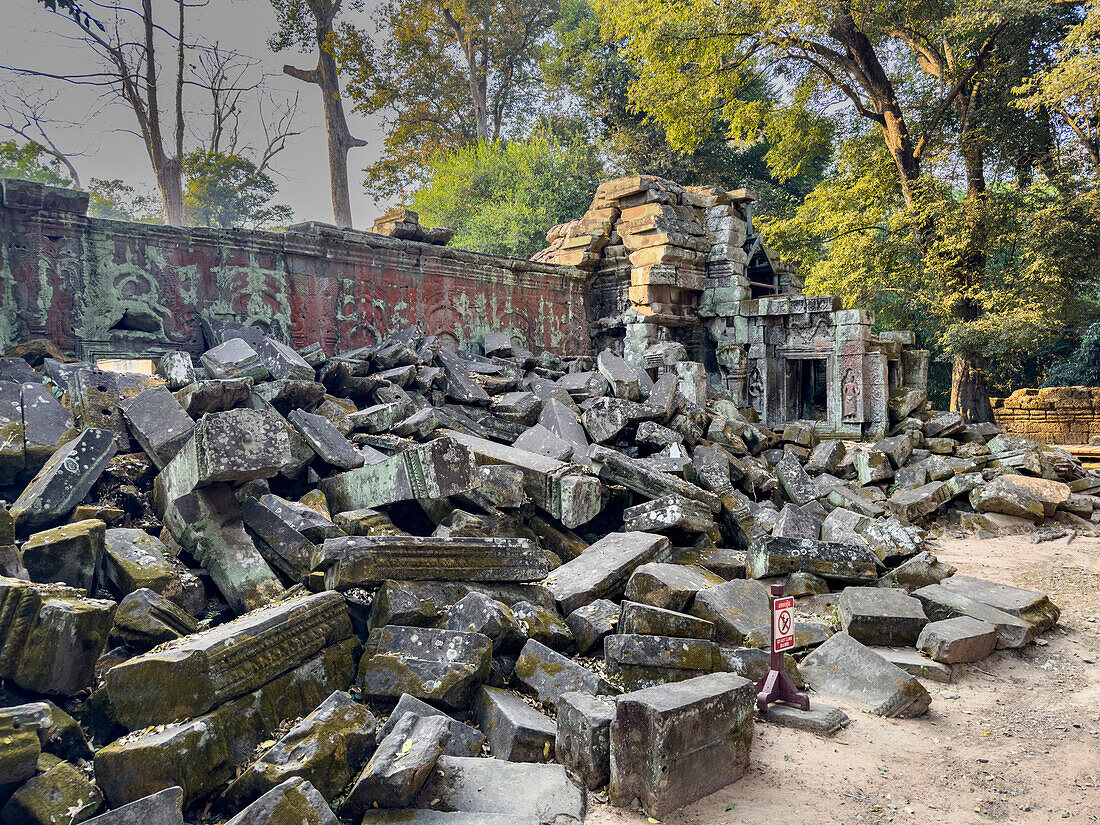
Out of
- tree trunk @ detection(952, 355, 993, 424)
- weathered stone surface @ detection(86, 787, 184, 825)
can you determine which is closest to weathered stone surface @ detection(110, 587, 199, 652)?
weathered stone surface @ detection(86, 787, 184, 825)

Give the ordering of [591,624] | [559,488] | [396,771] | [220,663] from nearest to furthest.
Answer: [396,771] < [220,663] < [591,624] < [559,488]

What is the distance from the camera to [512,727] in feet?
8.87

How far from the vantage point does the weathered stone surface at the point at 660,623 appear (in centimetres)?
351

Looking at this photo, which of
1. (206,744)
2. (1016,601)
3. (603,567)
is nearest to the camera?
(206,744)

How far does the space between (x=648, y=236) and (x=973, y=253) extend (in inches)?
267

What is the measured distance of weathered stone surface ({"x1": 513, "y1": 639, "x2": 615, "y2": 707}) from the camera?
122 inches

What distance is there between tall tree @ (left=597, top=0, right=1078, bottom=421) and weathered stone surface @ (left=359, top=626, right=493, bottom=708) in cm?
1270

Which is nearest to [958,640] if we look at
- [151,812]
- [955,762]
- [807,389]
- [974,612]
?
[974,612]

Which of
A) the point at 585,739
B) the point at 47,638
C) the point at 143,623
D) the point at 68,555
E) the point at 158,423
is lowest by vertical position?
the point at 585,739

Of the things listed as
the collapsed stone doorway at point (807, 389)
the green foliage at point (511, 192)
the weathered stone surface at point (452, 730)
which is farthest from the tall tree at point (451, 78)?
the weathered stone surface at point (452, 730)

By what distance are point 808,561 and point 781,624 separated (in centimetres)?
179

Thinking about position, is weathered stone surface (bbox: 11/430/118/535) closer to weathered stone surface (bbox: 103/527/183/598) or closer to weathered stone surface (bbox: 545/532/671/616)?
weathered stone surface (bbox: 103/527/183/598)

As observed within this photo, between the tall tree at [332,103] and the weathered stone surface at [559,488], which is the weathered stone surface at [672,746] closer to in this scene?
the weathered stone surface at [559,488]

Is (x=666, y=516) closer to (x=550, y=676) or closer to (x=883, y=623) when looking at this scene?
(x=883, y=623)
